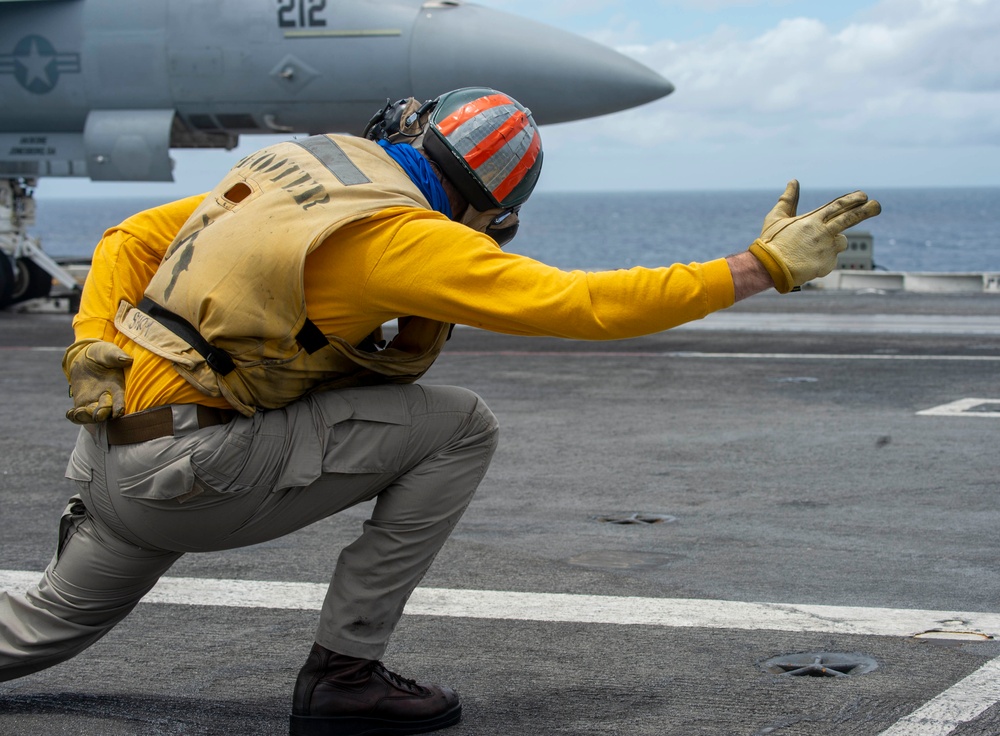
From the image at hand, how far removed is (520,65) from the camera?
46.7 ft

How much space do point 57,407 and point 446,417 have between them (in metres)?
6.12

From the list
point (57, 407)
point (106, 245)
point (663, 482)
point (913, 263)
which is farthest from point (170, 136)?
point (913, 263)

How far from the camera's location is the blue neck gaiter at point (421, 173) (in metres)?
3.03

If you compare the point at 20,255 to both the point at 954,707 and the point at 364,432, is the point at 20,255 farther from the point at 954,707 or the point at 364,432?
the point at 954,707

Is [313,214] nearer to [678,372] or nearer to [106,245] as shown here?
[106,245]

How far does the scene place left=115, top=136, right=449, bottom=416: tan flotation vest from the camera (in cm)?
275

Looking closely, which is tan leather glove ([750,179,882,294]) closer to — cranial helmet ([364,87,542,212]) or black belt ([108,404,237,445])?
cranial helmet ([364,87,542,212])

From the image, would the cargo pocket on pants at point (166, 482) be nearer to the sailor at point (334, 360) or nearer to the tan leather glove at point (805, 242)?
the sailor at point (334, 360)

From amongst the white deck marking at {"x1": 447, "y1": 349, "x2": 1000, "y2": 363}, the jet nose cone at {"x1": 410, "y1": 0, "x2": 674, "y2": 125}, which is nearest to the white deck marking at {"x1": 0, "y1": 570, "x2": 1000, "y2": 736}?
the white deck marking at {"x1": 447, "y1": 349, "x2": 1000, "y2": 363}

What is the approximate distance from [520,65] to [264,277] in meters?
12.0

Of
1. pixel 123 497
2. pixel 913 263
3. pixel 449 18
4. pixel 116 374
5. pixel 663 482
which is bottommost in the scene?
pixel 913 263

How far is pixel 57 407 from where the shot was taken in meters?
8.44

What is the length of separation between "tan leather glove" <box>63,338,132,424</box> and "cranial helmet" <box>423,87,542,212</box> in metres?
0.91

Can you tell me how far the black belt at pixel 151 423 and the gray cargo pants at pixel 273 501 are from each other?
2cm
